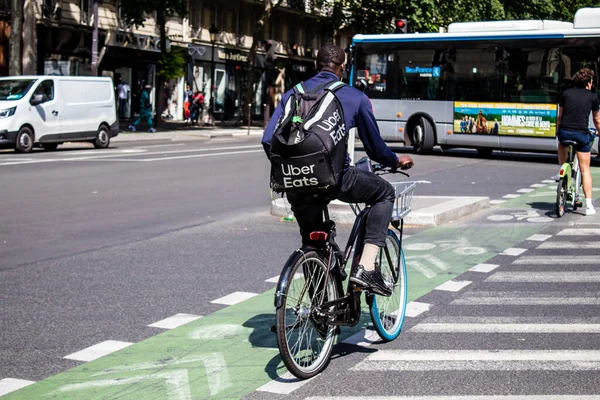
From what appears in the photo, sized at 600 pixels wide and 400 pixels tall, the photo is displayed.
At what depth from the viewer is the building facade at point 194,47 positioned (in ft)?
128

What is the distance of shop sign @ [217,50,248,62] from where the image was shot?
170ft

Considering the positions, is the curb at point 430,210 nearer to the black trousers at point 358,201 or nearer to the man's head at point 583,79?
the man's head at point 583,79

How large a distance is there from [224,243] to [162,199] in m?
4.29

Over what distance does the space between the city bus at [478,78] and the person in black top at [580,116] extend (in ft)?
35.3

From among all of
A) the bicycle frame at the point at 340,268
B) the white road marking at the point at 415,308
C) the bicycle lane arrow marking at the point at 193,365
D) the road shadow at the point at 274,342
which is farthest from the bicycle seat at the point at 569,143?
the bicycle frame at the point at 340,268

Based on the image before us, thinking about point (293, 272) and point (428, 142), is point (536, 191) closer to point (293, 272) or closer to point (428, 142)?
point (428, 142)

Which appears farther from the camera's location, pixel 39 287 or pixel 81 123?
pixel 81 123

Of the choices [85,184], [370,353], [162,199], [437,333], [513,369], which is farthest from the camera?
[85,184]

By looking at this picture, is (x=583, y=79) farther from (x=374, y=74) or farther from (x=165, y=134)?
(x=165, y=134)

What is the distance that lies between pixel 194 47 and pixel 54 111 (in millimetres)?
22960

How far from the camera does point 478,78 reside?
2586 centimetres

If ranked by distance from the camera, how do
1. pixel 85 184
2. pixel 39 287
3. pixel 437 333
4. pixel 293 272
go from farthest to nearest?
pixel 85 184 → pixel 39 287 → pixel 437 333 → pixel 293 272

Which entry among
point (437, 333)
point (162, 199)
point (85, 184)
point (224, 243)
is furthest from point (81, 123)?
point (437, 333)

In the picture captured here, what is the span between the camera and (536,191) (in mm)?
16703
